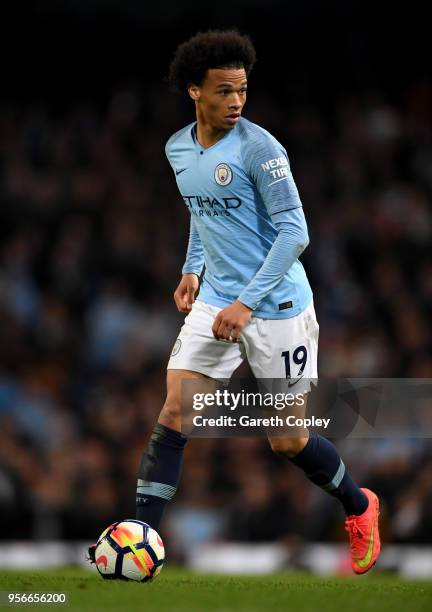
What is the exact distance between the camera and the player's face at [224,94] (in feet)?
18.0

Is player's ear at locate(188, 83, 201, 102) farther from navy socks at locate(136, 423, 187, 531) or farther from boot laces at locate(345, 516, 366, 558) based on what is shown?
boot laces at locate(345, 516, 366, 558)

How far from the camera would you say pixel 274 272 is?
5426mm

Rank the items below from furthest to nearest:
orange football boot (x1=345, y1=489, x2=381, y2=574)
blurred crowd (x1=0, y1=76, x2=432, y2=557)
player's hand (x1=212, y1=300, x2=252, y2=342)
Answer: blurred crowd (x1=0, y1=76, x2=432, y2=557)
orange football boot (x1=345, y1=489, x2=381, y2=574)
player's hand (x1=212, y1=300, x2=252, y2=342)

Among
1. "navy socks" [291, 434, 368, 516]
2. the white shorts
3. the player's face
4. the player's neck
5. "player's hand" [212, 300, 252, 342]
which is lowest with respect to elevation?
"navy socks" [291, 434, 368, 516]

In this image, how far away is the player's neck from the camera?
560 centimetres

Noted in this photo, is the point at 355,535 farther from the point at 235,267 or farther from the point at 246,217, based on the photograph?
the point at 246,217

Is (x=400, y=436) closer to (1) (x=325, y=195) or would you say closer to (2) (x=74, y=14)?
(1) (x=325, y=195)

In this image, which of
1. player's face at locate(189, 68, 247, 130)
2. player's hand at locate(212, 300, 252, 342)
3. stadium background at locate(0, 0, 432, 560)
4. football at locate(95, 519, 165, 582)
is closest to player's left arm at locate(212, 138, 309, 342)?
player's hand at locate(212, 300, 252, 342)

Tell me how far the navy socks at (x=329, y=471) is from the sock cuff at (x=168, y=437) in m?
0.53

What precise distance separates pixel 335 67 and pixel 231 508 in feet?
20.5

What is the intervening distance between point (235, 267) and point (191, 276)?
1.62ft

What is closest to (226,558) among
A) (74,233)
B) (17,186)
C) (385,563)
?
(385,563)

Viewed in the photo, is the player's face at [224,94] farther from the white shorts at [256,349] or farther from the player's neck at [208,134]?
the white shorts at [256,349]

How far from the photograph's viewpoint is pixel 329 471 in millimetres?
5738
